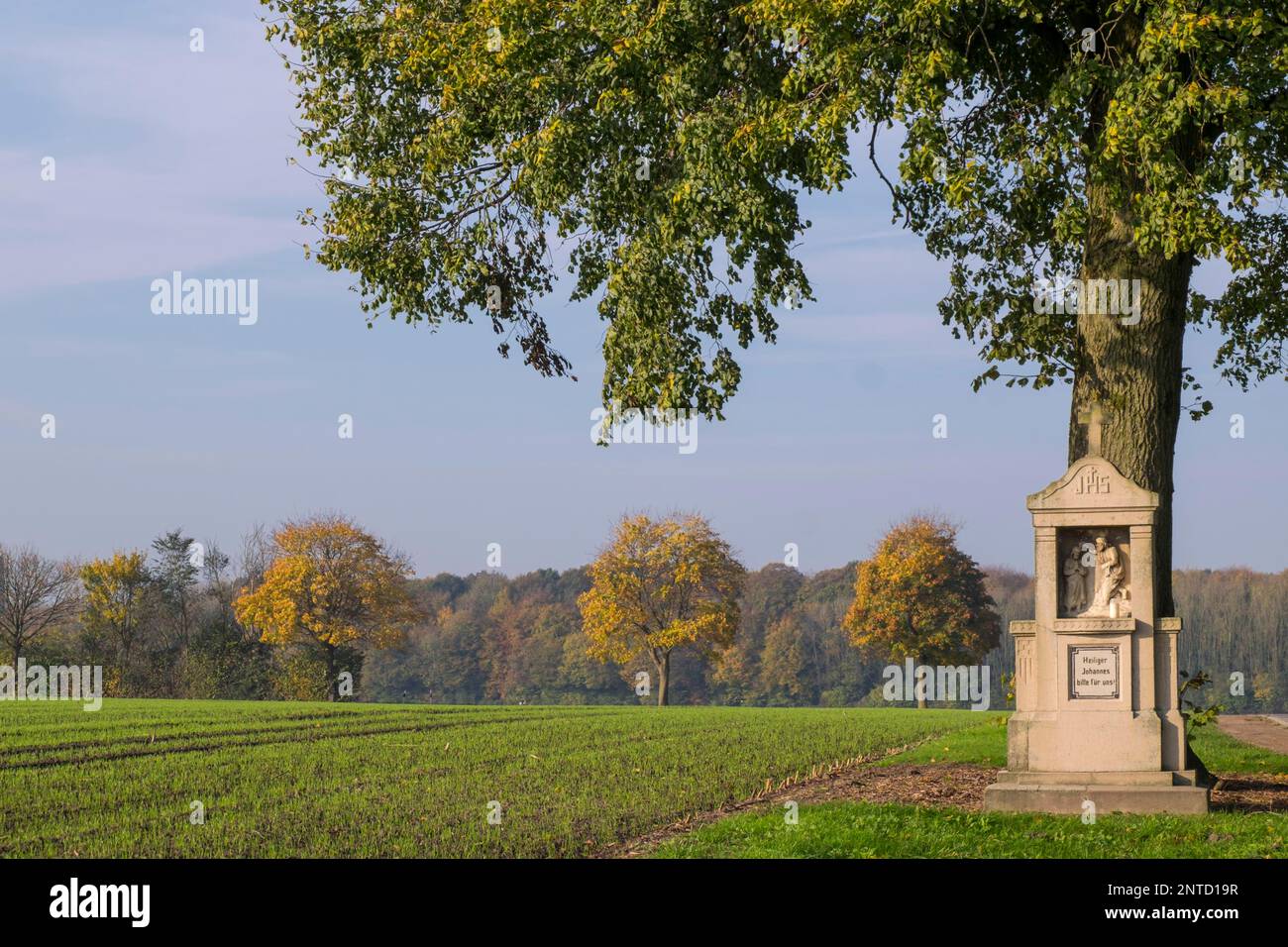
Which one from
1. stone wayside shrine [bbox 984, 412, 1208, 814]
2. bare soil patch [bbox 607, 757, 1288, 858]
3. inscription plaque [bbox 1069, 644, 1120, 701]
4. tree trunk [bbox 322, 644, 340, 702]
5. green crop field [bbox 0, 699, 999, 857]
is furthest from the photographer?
tree trunk [bbox 322, 644, 340, 702]

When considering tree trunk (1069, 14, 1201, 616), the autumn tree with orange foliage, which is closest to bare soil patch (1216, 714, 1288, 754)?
tree trunk (1069, 14, 1201, 616)

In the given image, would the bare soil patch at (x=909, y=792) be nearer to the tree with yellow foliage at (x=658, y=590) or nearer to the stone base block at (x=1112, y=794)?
the stone base block at (x=1112, y=794)

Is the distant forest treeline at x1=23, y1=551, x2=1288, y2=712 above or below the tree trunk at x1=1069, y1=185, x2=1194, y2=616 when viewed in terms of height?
below

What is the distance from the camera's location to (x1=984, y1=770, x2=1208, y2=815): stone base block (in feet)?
41.5

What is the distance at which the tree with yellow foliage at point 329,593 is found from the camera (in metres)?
56.7

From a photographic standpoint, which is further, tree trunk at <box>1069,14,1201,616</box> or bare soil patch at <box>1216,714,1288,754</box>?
bare soil patch at <box>1216,714,1288,754</box>

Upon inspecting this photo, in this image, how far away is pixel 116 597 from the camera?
60.4 meters

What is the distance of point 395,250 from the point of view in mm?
17562

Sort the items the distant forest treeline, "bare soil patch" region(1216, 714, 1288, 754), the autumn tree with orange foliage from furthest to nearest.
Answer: the distant forest treeline
the autumn tree with orange foliage
"bare soil patch" region(1216, 714, 1288, 754)

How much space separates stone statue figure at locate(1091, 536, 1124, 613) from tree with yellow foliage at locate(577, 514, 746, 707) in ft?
147

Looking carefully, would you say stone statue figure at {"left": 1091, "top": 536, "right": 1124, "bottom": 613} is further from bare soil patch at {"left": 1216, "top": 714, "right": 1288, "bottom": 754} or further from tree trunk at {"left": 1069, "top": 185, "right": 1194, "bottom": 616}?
bare soil patch at {"left": 1216, "top": 714, "right": 1288, "bottom": 754}

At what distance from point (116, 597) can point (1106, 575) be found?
180 feet

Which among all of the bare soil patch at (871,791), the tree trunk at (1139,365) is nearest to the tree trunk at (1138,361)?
the tree trunk at (1139,365)
